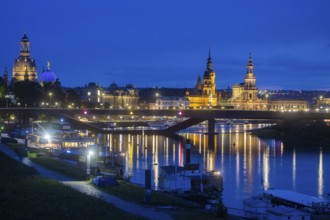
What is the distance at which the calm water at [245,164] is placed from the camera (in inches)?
1708

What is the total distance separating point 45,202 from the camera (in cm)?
2706

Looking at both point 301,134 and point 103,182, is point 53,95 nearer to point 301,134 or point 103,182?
point 301,134

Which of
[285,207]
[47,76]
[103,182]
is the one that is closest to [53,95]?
[47,76]

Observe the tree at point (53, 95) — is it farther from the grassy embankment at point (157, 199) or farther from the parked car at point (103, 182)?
the parked car at point (103, 182)

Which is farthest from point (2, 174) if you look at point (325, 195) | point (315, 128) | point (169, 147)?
point (315, 128)

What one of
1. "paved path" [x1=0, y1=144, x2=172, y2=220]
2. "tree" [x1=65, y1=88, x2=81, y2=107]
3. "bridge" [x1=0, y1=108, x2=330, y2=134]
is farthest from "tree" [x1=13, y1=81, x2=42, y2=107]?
"paved path" [x1=0, y1=144, x2=172, y2=220]

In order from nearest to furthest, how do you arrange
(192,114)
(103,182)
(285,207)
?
(285,207) → (103,182) → (192,114)

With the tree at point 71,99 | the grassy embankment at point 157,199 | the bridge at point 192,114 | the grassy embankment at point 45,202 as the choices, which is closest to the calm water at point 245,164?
the grassy embankment at point 157,199

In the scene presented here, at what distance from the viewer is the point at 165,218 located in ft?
84.0

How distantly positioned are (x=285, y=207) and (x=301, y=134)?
6834 cm

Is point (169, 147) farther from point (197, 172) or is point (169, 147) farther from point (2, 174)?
point (2, 174)

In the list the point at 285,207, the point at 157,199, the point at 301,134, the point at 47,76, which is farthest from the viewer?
the point at 47,76

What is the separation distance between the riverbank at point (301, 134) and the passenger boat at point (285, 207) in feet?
179

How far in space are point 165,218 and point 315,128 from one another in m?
76.2
